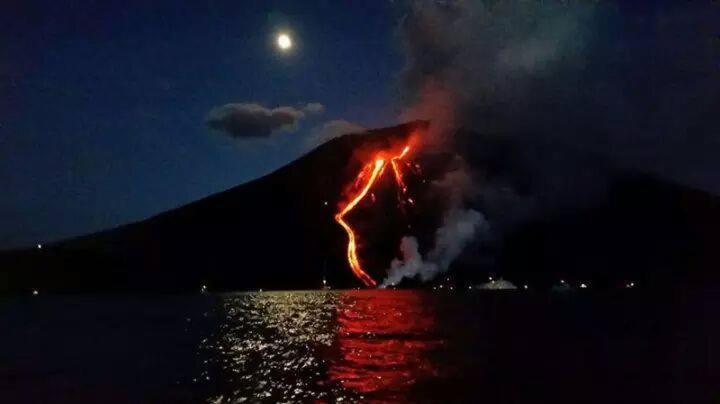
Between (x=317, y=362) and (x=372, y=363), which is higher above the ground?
(x=372, y=363)

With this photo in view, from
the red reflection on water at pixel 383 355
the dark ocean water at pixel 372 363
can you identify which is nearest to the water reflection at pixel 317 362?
the red reflection on water at pixel 383 355

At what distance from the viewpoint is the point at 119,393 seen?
38.2 meters

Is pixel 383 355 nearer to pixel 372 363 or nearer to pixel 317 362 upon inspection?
pixel 372 363

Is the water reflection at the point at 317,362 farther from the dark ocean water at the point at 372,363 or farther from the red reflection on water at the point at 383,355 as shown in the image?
the dark ocean water at the point at 372,363

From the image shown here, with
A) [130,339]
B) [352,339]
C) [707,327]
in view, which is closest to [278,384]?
[352,339]

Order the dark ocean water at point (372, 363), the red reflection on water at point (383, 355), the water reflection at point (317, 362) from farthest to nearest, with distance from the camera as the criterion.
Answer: the red reflection on water at point (383, 355)
the dark ocean water at point (372, 363)
the water reflection at point (317, 362)

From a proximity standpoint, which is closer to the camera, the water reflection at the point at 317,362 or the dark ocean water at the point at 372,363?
the water reflection at the point at 317,362

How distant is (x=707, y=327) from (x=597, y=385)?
→ 43.7 metres

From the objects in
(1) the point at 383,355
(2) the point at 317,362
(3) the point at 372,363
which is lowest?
(2) the point at 317,362

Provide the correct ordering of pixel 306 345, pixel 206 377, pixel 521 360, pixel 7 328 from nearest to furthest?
pixel 206 377, pixel 521 360, pixel 306 345, pixel 7 328

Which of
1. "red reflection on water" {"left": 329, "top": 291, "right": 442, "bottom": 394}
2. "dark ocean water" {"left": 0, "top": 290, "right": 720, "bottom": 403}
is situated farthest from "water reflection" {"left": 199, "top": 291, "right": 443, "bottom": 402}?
"dark ocean water" {"left": 0, "top": 290, "right": 720, "bottom": 403}

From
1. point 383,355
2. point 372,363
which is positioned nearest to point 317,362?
point 372,363

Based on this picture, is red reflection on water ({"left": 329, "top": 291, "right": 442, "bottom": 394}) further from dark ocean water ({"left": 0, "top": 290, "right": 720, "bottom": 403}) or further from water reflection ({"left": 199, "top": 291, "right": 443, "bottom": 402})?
dark ocean water ({"left": 0, "top": 290, "right": 720, "bottom": 403})

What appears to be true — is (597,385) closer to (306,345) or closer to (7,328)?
(306,345)
